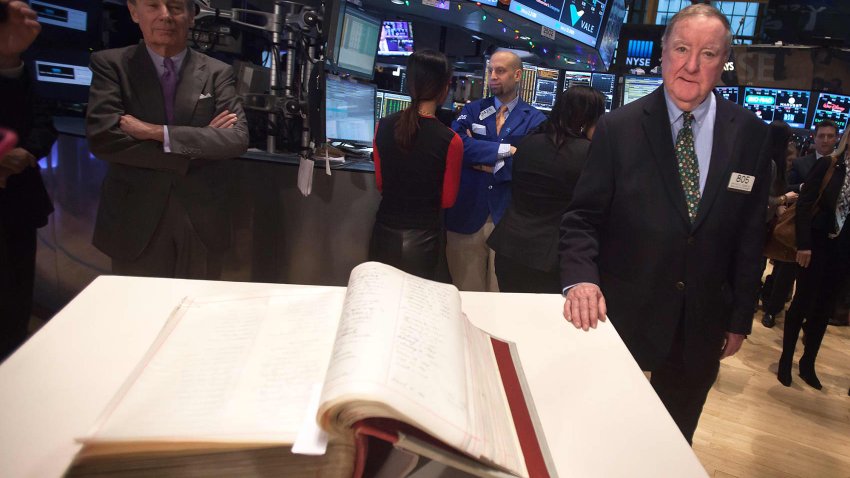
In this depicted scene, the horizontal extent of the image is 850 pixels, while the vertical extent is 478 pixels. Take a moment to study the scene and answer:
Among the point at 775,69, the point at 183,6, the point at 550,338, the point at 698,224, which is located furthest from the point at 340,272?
the point at 775,69

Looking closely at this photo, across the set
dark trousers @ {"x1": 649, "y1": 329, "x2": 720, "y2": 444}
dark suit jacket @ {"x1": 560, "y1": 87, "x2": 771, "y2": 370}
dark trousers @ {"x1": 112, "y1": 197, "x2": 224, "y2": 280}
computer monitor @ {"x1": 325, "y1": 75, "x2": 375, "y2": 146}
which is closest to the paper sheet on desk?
computer monitor @ {"x1": 325, "y1": 75, "x2": 375, "y2": 146}

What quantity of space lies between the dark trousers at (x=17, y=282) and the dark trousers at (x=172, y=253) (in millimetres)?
320

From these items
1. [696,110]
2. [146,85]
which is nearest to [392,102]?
[146,85]

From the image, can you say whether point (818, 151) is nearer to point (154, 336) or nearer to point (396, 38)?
point (396, 38)

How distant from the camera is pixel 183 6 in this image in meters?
1.93

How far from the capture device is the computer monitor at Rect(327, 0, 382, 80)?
3.10 metres

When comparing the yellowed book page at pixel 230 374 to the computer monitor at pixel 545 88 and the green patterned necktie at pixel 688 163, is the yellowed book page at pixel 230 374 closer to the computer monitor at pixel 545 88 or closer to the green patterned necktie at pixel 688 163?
the green patterned necktie at pixel 688 163

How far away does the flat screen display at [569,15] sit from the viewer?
425 cm

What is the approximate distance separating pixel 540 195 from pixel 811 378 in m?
2.50

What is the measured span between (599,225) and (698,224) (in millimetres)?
263

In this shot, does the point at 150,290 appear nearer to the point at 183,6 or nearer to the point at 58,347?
the point at 58,347

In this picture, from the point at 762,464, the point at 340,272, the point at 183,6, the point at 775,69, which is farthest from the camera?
the point at 775,69

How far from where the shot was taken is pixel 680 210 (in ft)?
4.59

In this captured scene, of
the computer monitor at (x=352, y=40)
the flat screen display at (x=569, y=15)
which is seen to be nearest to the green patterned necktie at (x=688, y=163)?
the computer monitor at (x=352, y=40)
